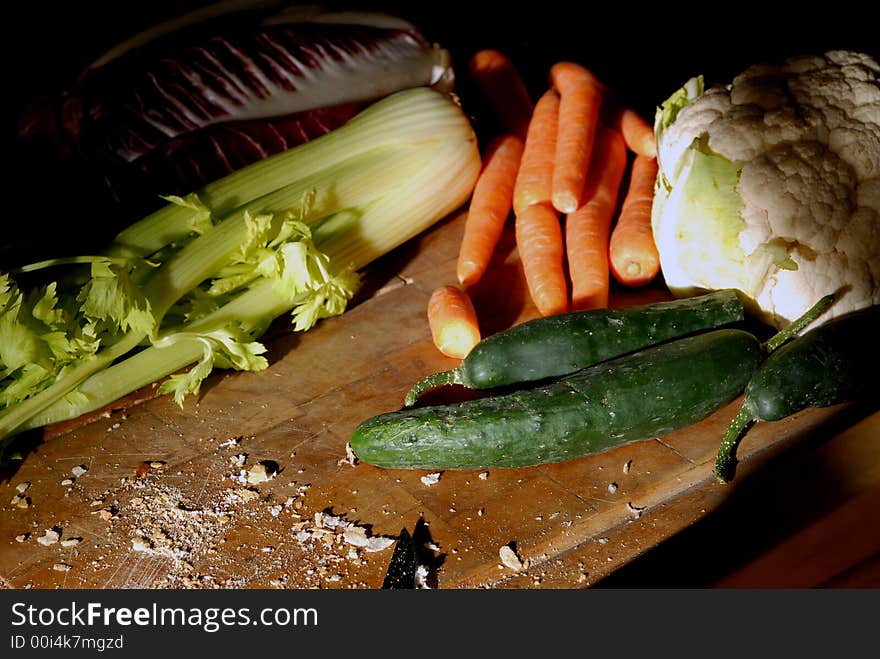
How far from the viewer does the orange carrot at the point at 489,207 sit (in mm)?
2369

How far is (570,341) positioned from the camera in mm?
1845

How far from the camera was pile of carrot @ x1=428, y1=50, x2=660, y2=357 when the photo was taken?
2.22 m

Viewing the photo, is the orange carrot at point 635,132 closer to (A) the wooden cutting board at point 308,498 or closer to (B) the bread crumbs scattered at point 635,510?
(A) the wooden cutting board at point 308,498

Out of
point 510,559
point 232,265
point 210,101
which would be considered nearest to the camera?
point 510,559

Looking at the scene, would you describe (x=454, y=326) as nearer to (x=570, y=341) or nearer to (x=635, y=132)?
(x=570, y=341)

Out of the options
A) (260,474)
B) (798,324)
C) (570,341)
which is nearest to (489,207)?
(570,341)

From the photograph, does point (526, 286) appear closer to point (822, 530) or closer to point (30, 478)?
point (822, 530)

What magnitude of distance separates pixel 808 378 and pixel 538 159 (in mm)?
1050

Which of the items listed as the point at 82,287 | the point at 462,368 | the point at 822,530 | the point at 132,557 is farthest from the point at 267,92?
the point at 822,530

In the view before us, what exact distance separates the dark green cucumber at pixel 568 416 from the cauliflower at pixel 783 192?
276 millimetres

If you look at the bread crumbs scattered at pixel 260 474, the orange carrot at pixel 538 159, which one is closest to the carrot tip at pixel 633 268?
the orange carrot at pixel 538 159

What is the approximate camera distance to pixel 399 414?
175 cm

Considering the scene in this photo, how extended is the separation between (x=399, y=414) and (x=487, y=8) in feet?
7.62

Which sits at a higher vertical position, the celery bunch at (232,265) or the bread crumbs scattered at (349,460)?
the celery bunch at (232,265)
